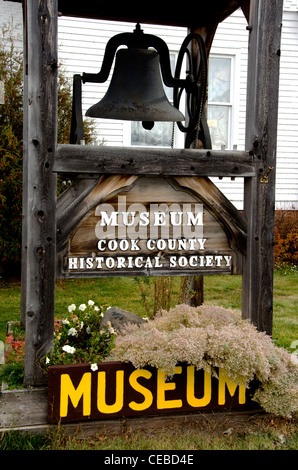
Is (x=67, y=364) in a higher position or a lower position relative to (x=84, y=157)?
lower

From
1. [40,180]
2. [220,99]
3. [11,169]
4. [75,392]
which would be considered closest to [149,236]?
[40,180]

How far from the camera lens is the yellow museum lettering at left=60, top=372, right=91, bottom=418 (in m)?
2.96

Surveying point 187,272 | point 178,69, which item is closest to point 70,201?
point 187,272

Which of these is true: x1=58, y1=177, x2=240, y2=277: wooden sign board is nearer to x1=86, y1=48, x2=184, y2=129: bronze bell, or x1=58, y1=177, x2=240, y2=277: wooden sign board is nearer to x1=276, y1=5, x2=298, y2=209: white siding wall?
x1=86, y1=48, x2=184, y2=129: bronze bell

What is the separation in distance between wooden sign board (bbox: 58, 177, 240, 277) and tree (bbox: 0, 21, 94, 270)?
410 centimetres

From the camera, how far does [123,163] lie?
3195 mm

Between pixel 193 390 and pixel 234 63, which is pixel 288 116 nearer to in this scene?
pixel 234 63

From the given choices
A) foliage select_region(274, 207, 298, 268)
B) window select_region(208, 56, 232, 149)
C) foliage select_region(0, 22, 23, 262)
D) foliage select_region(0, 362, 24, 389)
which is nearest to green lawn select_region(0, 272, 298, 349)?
foliage select_region(0, 22, 23, 262)

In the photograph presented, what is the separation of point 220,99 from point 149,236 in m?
6.89

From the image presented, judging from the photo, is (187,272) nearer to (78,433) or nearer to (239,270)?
(239,270)

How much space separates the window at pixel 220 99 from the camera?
952 cm

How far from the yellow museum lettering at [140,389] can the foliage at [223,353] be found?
8cm

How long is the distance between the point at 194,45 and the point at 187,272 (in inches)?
84.5

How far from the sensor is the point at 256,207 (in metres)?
3.42
